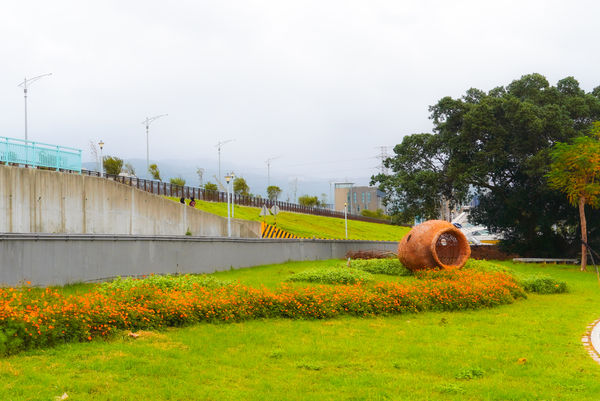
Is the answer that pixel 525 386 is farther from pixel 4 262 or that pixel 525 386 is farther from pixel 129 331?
pixel 4 262

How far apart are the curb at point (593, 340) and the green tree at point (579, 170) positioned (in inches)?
630

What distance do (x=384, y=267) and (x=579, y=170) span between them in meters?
11.5

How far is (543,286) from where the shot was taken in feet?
53.2

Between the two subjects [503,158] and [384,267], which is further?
[503,158]

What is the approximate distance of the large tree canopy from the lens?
2944cm

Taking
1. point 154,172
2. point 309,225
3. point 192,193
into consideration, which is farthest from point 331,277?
point 154,172

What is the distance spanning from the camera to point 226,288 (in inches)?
449

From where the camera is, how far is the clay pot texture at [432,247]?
60.1 feet

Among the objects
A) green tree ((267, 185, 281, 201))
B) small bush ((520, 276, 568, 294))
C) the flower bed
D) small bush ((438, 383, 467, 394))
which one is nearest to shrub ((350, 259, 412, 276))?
small bush ((520, 276, 568, 294))

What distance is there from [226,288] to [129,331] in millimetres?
3141

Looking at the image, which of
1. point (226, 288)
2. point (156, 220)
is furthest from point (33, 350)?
point (156, 220)

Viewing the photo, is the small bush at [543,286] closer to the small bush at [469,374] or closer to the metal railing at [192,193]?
the small bush at [469,374]

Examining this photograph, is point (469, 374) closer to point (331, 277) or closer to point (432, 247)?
point (331, 277)

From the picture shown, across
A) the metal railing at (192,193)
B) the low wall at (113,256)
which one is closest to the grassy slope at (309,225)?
the metal railing at (192,193)
